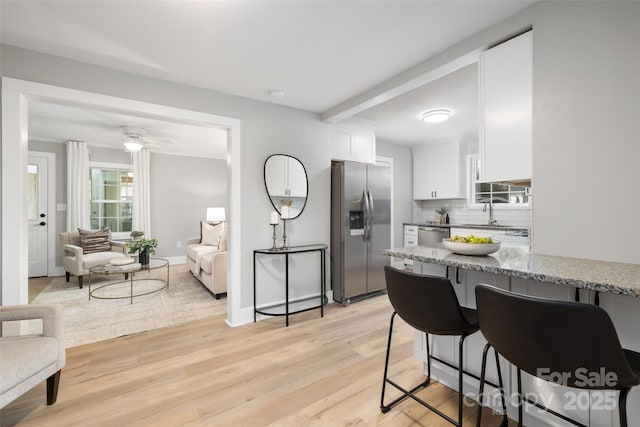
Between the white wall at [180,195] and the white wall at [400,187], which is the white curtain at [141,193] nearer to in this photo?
the white wall at [180,195]

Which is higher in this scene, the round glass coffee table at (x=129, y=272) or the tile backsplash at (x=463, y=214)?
the tile backsplash at (x=463, y=214)

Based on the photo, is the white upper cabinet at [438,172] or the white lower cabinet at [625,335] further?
the white upper cabinet at [438,172]

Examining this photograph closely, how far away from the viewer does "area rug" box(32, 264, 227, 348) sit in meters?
2.87

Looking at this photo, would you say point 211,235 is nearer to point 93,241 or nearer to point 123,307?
point 93,241

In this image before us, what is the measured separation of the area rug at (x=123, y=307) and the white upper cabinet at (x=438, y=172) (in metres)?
4.09

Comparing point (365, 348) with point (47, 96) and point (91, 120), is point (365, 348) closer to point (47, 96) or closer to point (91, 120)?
point (47, 96)

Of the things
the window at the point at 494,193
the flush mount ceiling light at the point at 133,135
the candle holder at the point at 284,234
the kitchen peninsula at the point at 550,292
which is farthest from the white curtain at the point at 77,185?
the window at the point at 494,193

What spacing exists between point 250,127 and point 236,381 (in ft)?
7.88

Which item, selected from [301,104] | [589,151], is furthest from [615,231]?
[301,104]

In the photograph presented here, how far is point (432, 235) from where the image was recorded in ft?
16.6

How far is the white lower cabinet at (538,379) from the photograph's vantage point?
48.8 inches

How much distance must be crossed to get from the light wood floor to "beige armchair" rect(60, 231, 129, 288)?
228 centimetres

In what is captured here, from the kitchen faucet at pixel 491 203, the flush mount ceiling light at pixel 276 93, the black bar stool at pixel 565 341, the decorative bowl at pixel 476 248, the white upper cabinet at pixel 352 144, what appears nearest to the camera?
the black bar stool at pixel 565 341

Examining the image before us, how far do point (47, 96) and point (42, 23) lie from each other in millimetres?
558
